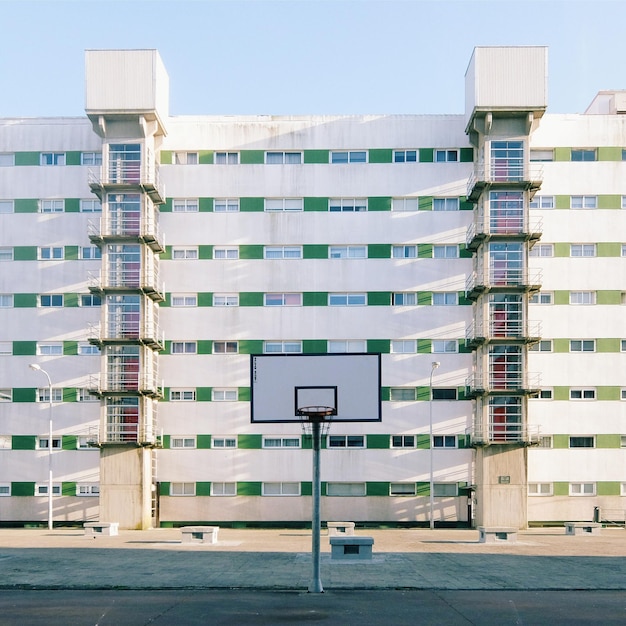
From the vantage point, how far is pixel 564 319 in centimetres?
5000

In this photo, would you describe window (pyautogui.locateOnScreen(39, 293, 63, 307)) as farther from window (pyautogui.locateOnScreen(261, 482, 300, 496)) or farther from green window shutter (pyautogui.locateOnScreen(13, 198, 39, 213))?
window (pyautogui.locateOnScreen(261, 482, 300, 496))

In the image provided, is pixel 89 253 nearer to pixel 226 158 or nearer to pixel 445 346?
pixel 226 158

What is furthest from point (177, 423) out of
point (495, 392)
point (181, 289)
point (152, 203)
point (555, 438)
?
point (555, 438)

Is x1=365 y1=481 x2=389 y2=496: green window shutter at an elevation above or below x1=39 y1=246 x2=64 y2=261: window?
below

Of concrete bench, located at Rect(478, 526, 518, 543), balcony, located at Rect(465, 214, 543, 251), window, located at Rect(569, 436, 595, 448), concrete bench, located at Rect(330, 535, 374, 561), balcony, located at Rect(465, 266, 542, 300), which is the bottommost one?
concrete bench, located at Rect(478, 526, 518, 543)

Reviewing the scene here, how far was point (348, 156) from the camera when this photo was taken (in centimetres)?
5122

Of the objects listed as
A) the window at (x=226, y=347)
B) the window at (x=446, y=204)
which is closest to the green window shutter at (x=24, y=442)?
the window at (x=226, y=347)

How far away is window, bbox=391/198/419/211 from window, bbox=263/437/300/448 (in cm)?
1479

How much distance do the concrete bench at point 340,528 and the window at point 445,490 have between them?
302 inches

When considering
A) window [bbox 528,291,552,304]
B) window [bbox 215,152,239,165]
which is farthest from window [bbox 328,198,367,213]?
window [bbox 528,291,552,304]

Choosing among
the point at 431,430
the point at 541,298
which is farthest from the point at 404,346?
the point at 541,298

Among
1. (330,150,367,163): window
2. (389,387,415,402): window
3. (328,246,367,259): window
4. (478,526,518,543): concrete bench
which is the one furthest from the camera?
(330,150,367,163): window

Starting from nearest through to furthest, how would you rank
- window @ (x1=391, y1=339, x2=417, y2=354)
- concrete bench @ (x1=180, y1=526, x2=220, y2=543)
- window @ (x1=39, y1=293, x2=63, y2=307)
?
concrete bench @ (x1=180, y1=526, x2=220, y2=543) → window @ (x1=391, y1=339, x2=417, y2=354) → window @ (x1=39, y1=293, x2=63, y2=307)

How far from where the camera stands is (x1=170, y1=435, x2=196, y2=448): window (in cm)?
4988
